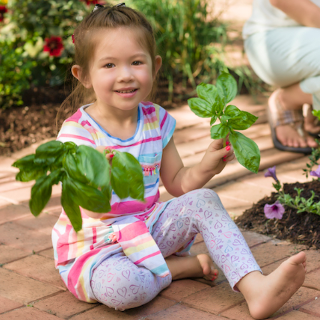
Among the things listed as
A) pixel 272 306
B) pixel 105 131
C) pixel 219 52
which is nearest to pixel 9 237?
pixel 105 131

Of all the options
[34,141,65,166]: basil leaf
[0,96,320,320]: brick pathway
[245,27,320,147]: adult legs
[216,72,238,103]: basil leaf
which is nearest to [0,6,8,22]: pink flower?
[0,96,320,320]: brick pathway

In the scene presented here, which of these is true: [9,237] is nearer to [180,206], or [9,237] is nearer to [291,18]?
[180,206]

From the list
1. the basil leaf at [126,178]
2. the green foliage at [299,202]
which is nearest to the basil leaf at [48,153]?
the basil leaf at [126,178]

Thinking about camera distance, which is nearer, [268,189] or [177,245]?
[177,245]

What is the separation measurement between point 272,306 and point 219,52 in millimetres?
3465

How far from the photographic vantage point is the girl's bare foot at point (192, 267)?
6.40ft

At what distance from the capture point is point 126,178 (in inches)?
46.7

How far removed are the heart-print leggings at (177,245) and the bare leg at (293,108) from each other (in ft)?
5.38

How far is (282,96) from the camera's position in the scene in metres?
3.50

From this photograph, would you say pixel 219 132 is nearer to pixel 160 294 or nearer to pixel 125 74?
pixel 125 74

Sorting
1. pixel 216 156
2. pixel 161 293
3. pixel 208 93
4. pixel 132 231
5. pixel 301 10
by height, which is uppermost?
pixel 301 10

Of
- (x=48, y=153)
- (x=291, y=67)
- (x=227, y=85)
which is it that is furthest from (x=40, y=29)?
(x=48, y=153)

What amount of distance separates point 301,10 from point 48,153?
2475 millimetres

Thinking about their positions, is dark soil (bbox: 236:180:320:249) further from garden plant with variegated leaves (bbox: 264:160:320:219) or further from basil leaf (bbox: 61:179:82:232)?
basil leaf (bbox: 61:179:82:232)
